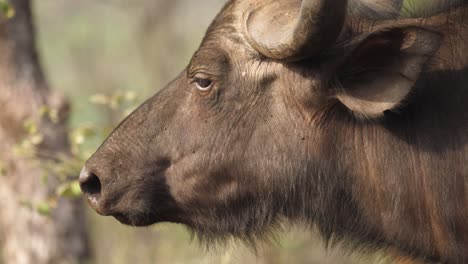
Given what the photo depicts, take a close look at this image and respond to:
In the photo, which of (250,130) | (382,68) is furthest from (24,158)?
(382,68)

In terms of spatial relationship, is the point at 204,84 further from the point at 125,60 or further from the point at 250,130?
the point at 125,60

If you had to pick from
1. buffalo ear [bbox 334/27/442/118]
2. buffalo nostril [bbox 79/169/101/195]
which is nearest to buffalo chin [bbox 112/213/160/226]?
buffalo nostril [bbox 79/169/101/195]

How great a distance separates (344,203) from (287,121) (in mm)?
598

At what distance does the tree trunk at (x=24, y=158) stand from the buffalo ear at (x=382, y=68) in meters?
4.46

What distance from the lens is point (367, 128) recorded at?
21.0 feet

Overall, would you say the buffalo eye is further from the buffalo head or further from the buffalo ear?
the buffalo ear

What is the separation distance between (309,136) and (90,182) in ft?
4.49

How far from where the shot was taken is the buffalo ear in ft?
19.4

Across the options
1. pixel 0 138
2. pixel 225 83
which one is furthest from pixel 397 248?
pixel 0 138

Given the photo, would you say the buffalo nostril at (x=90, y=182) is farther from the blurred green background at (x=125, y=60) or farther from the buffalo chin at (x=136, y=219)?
the blurred green background at (x=125, y=60)

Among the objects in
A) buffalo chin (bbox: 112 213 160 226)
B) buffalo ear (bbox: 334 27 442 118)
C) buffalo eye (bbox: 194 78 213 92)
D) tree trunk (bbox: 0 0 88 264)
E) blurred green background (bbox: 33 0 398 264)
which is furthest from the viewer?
blurred green background (bbox: 33 0 398 264)

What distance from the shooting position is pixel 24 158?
10.3 meters

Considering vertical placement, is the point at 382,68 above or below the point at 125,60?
above

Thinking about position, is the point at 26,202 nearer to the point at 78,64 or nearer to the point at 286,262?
the point at 286,262
